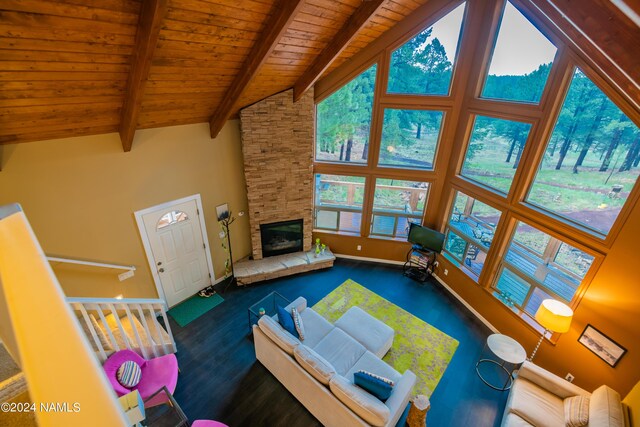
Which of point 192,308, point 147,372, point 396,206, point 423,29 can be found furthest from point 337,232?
point 147,372

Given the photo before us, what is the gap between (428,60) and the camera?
523cm

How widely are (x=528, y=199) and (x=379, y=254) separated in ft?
10.2

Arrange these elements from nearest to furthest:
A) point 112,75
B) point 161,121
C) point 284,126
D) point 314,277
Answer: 1. point 112,75
2. point 161,121
3. point 284,126
4. point 314,277

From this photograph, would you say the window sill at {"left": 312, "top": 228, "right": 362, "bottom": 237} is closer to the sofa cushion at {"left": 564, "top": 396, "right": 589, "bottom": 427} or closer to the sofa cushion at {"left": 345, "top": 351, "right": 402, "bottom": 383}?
the sofa cushion at {"left": 345, "top": 351, "right": 402, "bottom": 383}

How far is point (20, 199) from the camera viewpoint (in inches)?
131

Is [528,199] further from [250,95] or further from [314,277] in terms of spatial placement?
[250,95]

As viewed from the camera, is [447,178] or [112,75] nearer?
[112,75]

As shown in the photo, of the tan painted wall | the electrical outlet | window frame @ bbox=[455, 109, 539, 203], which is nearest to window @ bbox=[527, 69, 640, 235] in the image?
window frame @ bbox=[455, 109, 539, 203]

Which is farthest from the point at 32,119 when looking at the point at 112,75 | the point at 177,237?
the point at 177,237

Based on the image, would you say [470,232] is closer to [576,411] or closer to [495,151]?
[495,151]

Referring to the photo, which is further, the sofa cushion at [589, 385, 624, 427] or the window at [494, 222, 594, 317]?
the window at [494, 222, 594, 317]

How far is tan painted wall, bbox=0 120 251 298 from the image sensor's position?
344 centimetres

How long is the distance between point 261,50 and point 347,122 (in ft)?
8.97

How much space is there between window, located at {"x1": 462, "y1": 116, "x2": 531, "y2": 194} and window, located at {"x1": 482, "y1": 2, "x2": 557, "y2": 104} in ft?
1.36
